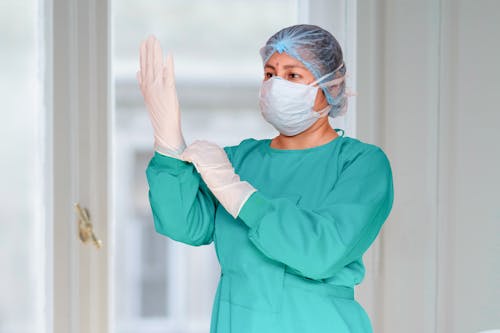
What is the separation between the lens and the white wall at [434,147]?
1.93 m

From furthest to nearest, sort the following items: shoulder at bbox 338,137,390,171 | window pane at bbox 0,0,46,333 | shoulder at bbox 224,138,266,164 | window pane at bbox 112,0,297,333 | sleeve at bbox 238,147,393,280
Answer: window pane at bbox 112,0,297,333, window pane at bbox 0,0,46,333, shoulder at bbox 224,138,266,164, shoulder at bbox 338,137,390,171, sleeve at bbox 238,147,393,280

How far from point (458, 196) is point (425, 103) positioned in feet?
0.92

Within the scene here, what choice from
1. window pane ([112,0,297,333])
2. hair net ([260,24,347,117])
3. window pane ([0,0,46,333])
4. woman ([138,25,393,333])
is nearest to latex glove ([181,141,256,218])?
woman ([138,25,393,333])

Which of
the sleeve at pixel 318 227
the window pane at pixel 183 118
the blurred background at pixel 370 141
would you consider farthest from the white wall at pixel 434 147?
the sleeve at pixel 318 227

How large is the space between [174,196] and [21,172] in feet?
2.58

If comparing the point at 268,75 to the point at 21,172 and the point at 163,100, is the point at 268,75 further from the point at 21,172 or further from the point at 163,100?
the point at 21,172

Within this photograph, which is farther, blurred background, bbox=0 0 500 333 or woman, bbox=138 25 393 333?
blurred background, bbox=0 0 500 333

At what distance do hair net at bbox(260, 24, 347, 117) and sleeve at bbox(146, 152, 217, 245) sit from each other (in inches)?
11.1

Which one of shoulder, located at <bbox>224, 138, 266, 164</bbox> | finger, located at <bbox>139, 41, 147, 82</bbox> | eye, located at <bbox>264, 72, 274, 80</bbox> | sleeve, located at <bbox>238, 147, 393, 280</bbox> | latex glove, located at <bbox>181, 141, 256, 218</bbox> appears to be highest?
finger, located at <bbox>139, 41, 147, 82</bbox>

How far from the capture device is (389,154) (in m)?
1.96

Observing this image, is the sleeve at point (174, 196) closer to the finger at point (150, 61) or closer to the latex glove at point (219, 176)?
the latex glove at point (219, 176)

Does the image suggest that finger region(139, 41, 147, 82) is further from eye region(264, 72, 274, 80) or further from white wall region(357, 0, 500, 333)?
white wall region(357, 0, 500, 333)

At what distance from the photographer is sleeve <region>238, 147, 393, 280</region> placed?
46.0 inches

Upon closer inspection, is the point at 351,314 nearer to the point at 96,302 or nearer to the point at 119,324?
the point at 96,302
